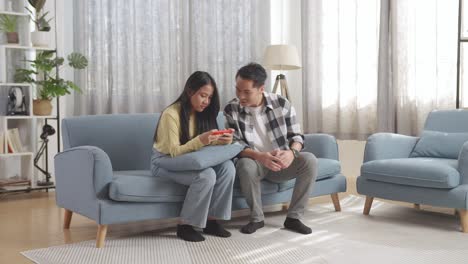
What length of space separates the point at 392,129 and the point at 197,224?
9.24 feet

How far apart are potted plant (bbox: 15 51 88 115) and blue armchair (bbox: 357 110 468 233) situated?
8.11ft

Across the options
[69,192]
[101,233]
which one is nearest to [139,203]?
[101,233]

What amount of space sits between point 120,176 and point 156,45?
2782 millimetres

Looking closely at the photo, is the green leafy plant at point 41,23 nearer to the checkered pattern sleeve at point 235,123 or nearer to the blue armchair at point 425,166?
the checkered pattern sleeve at point 235,123

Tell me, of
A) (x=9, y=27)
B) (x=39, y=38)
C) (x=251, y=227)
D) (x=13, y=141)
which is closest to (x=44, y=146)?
(x=13, y=141)

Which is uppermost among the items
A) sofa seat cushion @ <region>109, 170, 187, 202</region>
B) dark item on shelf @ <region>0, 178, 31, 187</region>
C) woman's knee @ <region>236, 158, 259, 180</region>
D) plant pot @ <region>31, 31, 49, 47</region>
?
plant pot @ <region>31, 31, 49, 47</region>

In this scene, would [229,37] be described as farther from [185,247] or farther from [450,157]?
[185,247]

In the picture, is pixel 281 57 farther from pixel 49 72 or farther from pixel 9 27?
pixel 9 27

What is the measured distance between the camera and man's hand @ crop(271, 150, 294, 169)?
3.44 meters

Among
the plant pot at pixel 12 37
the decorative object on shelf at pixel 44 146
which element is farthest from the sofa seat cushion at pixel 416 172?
the plant pot at pixel 12 37

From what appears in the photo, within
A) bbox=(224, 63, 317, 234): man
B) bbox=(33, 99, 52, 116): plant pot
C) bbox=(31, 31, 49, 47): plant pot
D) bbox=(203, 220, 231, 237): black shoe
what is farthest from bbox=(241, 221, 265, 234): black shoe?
bbox=(31, 31, 49, 47): plant pot

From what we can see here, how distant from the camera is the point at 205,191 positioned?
3.21 meters

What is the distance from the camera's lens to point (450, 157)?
4035 mm

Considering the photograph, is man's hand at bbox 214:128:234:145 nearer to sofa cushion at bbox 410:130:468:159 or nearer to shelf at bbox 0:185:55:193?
sofa cushion at bbox 410:130:468:159
